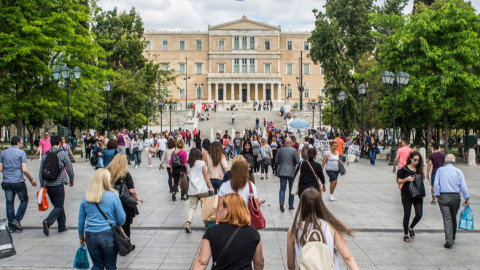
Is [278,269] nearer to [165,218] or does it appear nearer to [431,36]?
[165,218]

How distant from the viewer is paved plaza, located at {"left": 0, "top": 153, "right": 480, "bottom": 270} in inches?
265

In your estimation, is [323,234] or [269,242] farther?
[269,242]

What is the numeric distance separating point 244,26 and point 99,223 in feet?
273

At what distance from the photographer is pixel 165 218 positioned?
9.86 m

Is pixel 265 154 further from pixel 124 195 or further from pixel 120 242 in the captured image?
pixel 120 242

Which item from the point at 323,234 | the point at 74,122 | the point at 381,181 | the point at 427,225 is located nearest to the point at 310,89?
the point at 74,122

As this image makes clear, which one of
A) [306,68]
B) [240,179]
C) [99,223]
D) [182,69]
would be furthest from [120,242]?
[306,68]

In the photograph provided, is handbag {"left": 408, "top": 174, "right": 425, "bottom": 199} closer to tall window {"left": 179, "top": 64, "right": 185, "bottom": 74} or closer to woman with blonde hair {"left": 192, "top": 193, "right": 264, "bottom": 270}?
woman with blonde hair {"left": 192, "top": 193, "right": 264, "bottom": 270}

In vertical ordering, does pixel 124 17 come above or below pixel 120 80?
above

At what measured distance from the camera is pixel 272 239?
8.03 meters

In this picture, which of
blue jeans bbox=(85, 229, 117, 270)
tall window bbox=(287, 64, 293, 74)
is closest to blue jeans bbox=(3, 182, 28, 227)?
blue jeans bbox=(85, 229, 117, 270)

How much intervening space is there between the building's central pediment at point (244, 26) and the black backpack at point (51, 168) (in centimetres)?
7929

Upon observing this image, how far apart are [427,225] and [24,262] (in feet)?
24.0

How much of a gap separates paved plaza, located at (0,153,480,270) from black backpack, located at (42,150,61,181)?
3.51 ft
